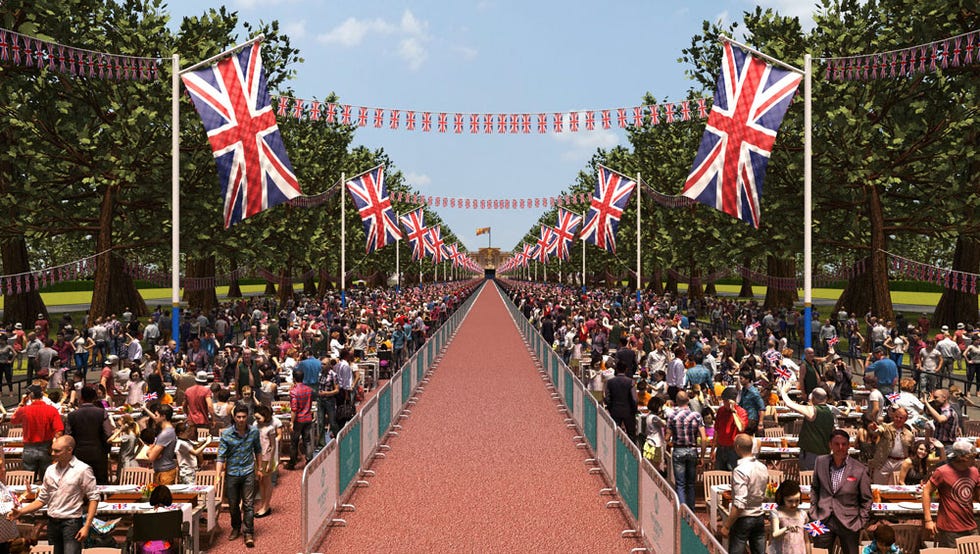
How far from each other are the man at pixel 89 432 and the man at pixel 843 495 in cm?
918

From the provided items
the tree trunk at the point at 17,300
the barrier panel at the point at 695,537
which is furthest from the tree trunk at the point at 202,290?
the barrier panel at the point at 695,537

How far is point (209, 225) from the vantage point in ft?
129

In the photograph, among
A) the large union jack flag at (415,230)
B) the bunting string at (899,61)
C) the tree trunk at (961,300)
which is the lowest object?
the tree trunk at (961,300)

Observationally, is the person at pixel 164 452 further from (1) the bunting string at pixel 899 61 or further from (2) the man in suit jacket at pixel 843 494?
(1) the bunting string at pixel 899 61

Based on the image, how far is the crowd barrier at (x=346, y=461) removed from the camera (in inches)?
380

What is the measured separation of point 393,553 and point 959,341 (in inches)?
906

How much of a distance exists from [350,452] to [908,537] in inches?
303

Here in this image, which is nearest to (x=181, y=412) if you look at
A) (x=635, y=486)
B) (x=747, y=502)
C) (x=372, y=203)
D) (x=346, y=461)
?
(x=346, y=461)

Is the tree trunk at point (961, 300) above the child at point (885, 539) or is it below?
above

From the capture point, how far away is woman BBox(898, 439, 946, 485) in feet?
35.9

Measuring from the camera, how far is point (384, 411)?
1655 cm

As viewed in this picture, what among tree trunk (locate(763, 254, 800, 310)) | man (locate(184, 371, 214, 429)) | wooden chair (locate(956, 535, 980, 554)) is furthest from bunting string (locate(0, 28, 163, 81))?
tree trunk (locate(763, 254, 800, 310))

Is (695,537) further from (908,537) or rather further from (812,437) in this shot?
(812,437)

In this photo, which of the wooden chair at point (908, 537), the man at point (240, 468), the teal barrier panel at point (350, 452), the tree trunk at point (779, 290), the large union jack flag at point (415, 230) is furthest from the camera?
the large union jack flag at point (415, 230)
